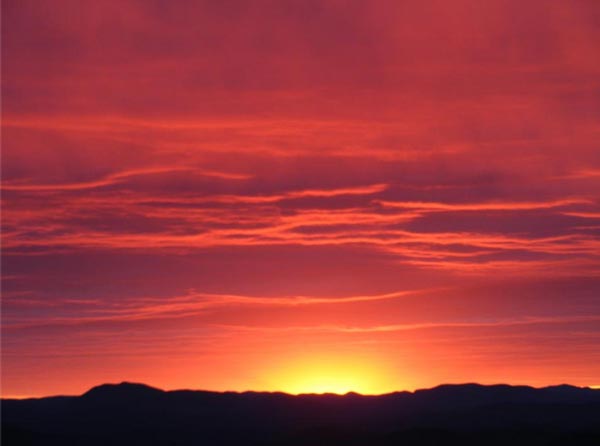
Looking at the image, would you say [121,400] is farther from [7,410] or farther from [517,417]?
[517,417]

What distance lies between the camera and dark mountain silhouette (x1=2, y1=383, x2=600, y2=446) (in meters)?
129

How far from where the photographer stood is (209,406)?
156500mm

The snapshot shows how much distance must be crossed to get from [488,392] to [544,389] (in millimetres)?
9889

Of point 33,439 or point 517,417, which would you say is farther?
point 517,417

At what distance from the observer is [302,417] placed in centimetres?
15300

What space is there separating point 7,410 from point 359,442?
4361 cm

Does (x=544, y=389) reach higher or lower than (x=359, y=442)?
higher

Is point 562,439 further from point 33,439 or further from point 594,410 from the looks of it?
point 33,439

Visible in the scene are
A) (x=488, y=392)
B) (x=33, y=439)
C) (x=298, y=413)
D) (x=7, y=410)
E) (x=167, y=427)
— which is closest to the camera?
(x=33, y=439)

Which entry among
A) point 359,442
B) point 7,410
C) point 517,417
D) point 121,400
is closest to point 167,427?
point 121,400

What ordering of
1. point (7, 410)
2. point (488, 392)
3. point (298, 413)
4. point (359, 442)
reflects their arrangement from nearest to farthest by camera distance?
point (359, 442) < point (7, 410) < point (298, 413) < point (488, 392)

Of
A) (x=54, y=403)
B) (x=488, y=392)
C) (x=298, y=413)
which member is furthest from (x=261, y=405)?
(x=488, y=392)

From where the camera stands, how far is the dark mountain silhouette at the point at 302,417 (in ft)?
422

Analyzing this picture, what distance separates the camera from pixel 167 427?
144 meters
